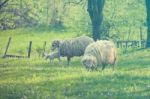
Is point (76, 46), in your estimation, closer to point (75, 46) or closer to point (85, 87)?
point (75, 46)

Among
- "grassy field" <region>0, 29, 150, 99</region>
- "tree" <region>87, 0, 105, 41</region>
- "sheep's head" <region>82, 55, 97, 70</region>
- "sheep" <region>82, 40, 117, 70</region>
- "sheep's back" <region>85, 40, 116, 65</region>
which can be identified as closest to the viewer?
"grassy field" <region>0, 29, 150, 99</region>

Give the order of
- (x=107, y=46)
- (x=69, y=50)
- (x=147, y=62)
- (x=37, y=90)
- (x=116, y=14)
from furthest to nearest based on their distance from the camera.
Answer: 1. (x=116, y=14)
2. (x=69, y=50)
3. (x=147, y=62)
4. (x=107, y=46)
5. (x=37, y=90)

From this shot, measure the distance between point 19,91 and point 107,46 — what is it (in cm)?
1098

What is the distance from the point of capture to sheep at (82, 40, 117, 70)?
27.1m

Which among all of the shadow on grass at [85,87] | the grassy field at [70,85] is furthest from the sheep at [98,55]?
the shadow on grass at [85,87]

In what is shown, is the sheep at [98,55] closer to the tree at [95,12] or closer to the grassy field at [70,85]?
the grassy field at [70,85]

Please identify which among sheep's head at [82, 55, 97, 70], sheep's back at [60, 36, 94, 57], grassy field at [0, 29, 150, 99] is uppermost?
grassy field at [0, 29, 150, 99]

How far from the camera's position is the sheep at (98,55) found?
2708 cm

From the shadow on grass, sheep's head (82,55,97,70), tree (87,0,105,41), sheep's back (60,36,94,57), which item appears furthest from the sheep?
tree (87,0,105,41)

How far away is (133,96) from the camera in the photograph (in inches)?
704

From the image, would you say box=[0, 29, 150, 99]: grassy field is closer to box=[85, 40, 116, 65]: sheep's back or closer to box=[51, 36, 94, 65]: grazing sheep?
box=[85, 40, 116, 65]: sheep's back

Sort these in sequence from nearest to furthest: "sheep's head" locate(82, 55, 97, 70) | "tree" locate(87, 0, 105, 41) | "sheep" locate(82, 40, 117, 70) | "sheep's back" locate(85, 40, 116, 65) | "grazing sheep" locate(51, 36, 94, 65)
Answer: "sheep's head" locate(82, 55, 97, 70) < "sheep" locate(82, 40, 117, 70) < "sheep's back" locate(85, 40, 116, 65) < "grazing sheep" locate(51, 36, 94, 65) < "tree" locate(87, 0, 105, 41)

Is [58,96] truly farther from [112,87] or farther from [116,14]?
[116,14]

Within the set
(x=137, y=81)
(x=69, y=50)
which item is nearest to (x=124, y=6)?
(x=69, y=50)
